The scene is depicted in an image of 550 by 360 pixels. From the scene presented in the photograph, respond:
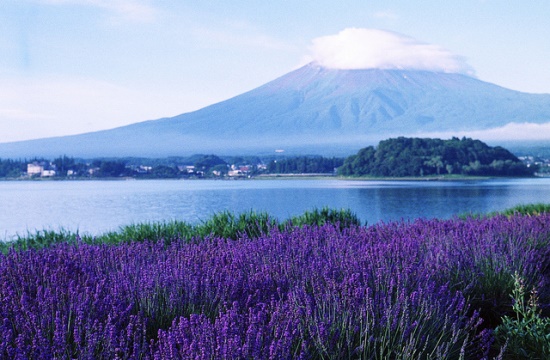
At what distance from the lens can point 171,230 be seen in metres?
9.10

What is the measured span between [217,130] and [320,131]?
103 ft

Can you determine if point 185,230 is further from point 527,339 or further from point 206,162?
point 206,162

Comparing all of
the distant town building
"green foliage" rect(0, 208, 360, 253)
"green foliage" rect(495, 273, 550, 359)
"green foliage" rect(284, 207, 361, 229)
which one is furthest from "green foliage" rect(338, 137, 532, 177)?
"green foliage" rect(495, 273, 550, 359)

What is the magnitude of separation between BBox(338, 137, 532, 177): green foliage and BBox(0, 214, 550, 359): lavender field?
88.4 meters

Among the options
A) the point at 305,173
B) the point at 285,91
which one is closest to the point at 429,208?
the point at 305,173

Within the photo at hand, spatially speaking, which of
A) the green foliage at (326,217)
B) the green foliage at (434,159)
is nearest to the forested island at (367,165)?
the green foliage at (434,159)

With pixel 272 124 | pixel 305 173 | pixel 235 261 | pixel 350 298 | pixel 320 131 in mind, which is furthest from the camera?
pixel 320 131

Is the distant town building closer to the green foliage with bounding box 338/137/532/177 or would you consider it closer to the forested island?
the forested island

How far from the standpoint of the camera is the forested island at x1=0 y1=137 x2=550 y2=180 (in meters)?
93.8

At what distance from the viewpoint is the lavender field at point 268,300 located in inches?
115

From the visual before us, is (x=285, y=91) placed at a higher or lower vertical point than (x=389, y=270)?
higher

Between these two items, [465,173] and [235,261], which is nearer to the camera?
[235,261]

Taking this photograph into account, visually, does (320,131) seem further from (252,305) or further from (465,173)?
(252,305)

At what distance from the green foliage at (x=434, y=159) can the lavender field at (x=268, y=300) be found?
88406 millimetres
